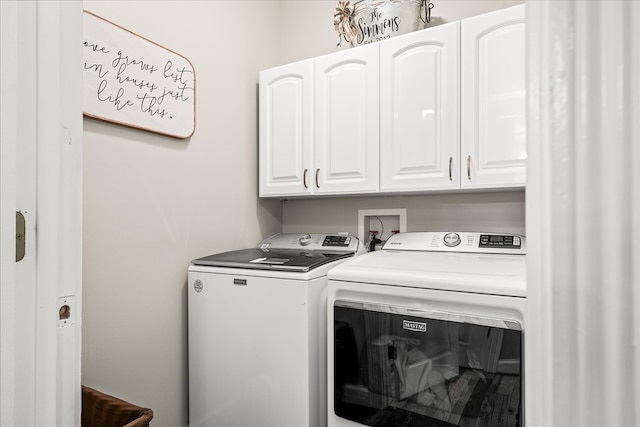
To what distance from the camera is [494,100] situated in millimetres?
1715

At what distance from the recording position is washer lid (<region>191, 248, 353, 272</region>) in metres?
1.74

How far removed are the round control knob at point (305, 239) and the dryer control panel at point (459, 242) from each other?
48 cm

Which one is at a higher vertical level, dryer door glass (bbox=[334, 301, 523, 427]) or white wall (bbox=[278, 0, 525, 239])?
white wall (bbox=[278, 0, 525, 239])

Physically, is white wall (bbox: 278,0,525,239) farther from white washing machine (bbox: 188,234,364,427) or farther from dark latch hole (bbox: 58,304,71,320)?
dark latch hole (bbox: 58,304,71,320)

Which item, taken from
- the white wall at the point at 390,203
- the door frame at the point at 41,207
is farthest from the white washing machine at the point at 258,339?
the door frame at the point at 41,207

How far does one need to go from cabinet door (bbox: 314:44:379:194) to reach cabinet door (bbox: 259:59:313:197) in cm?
6

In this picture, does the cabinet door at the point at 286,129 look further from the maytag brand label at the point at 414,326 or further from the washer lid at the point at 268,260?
the maytag brand label at the point at 414,326

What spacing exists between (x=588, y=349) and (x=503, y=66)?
166 cm

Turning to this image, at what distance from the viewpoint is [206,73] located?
82.8 inches

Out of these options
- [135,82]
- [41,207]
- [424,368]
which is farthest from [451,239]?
[41,207]

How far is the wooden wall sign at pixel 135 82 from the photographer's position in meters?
1.58

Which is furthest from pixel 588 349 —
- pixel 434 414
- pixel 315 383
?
pixel 315 383

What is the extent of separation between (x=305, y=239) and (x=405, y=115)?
36.5 inches

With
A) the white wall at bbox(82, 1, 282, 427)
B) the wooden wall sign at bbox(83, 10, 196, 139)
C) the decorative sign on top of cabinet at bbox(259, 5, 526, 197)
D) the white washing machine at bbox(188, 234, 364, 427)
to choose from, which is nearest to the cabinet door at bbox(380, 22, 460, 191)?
the decorative sign on top of cabinet at bbox(259, 5, 526, 197)
